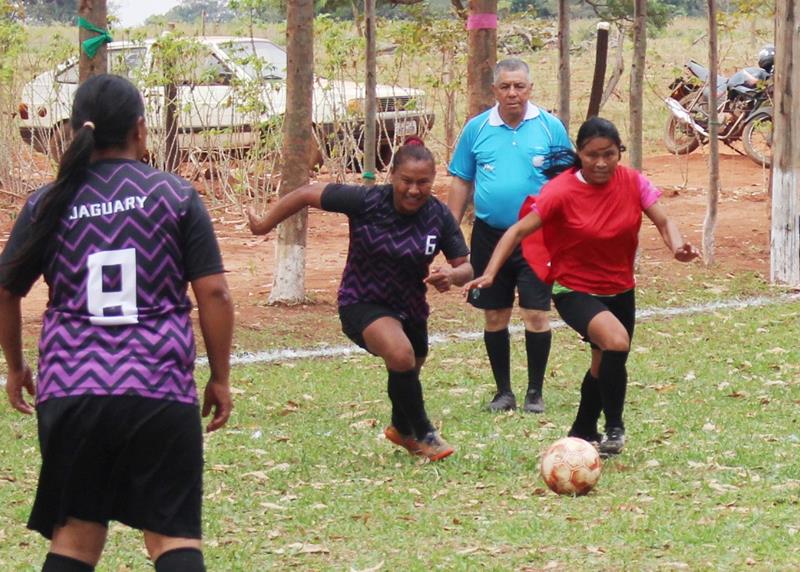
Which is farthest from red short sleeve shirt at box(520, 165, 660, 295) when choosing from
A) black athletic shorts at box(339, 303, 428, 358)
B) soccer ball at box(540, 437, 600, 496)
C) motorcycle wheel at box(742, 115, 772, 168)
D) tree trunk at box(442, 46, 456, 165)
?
motorcycle wheel at box(742, 115, 772, 168)

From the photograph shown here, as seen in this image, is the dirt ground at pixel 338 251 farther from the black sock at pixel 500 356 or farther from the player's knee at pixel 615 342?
the player's knee at pixel 615 342

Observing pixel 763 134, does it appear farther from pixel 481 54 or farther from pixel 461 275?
pixel 461 275

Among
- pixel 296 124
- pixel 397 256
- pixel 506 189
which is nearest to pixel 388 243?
pixel 397 256

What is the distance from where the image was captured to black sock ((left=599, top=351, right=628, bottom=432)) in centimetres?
676

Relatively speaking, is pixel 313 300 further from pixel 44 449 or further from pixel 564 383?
pixel 44 449

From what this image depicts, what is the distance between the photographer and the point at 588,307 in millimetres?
6797

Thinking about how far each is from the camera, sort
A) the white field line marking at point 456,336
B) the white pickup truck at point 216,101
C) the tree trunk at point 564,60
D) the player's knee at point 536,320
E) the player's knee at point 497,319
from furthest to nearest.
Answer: the white pickup truck at point 216,101
the tree trunk at point 564,60
the white field line marking at point 456,336
the player's knee at point 497,319
the player's knee at point 536,320

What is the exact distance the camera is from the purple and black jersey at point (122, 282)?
3898 mm

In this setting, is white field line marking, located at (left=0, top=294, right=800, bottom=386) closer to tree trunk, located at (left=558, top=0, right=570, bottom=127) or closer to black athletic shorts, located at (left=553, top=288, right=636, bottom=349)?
tree trunk, located at (left=558, top=0, right=570, bottom=127)

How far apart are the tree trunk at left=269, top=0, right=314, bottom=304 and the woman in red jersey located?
457 cm

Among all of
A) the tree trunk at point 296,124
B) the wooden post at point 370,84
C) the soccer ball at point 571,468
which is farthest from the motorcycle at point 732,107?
the soccer ball at point 571,468

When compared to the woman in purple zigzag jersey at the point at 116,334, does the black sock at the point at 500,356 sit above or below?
below

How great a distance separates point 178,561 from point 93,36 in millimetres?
5549

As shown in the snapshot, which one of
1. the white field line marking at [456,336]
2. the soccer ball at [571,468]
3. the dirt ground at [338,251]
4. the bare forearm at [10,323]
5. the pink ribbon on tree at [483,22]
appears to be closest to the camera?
the bare forearm at [10,323]
